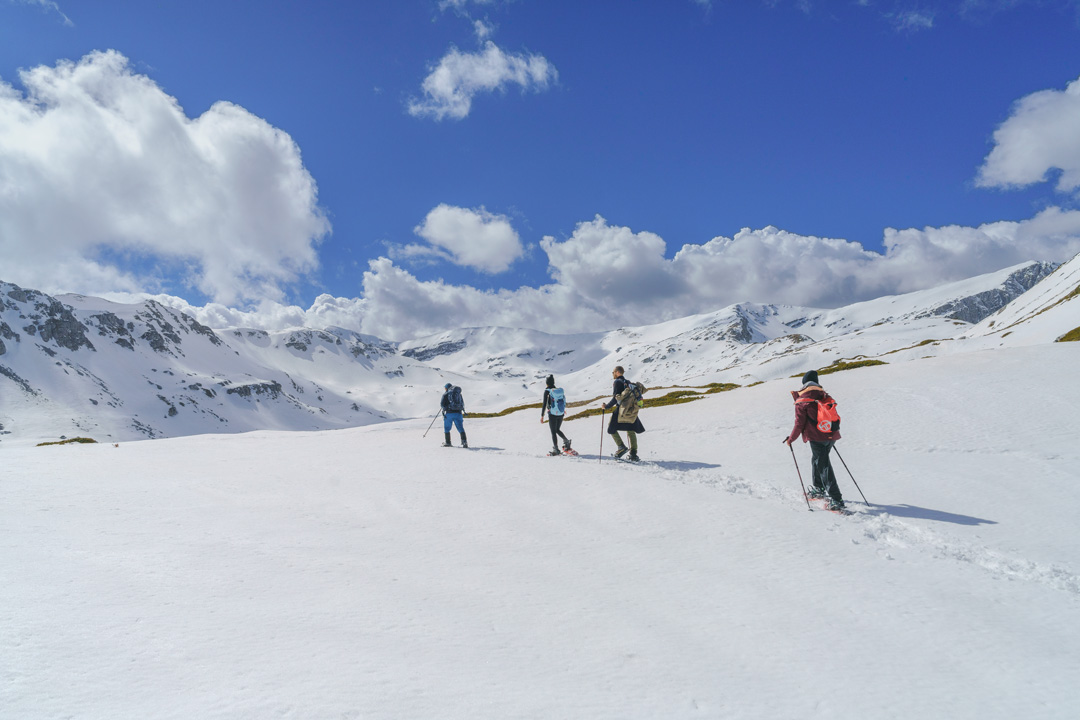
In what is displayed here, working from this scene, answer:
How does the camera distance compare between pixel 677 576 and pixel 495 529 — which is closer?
pixel 677 576

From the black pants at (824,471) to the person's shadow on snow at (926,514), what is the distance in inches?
30.4

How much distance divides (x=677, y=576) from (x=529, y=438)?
16.5 meters

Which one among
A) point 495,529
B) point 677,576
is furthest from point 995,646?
point 495,529

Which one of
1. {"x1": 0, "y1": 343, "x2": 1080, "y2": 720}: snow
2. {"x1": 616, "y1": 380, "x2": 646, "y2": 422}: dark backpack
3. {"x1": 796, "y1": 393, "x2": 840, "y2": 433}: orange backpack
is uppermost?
{"x1": 616, "y1": 380, "x2": 646, "y2": 422}: dark backpack

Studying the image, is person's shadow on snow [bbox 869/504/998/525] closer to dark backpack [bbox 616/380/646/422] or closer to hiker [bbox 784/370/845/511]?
hiker [bbox 784/370/845/511]

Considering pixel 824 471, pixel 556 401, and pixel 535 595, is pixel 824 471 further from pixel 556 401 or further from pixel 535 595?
pixel 556 401

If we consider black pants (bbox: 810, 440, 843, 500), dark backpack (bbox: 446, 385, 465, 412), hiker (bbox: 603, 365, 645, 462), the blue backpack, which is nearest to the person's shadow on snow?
black pants (bbox: 810, 440, 843, 500)

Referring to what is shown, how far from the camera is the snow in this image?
367 centimetres

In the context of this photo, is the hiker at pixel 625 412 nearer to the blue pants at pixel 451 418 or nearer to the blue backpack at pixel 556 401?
the blue backpack at pixel 556 401

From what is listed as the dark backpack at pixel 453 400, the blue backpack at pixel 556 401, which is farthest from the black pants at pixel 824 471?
the dark backpack at pixel 453 400

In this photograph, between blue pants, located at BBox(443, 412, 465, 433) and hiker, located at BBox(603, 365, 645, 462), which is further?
blue pants, located at BBox(443, 412, 465, 433)

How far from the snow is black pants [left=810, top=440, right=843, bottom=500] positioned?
63cm

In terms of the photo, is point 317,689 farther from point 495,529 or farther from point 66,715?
point 495,529

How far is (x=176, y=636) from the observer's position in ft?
13.4
